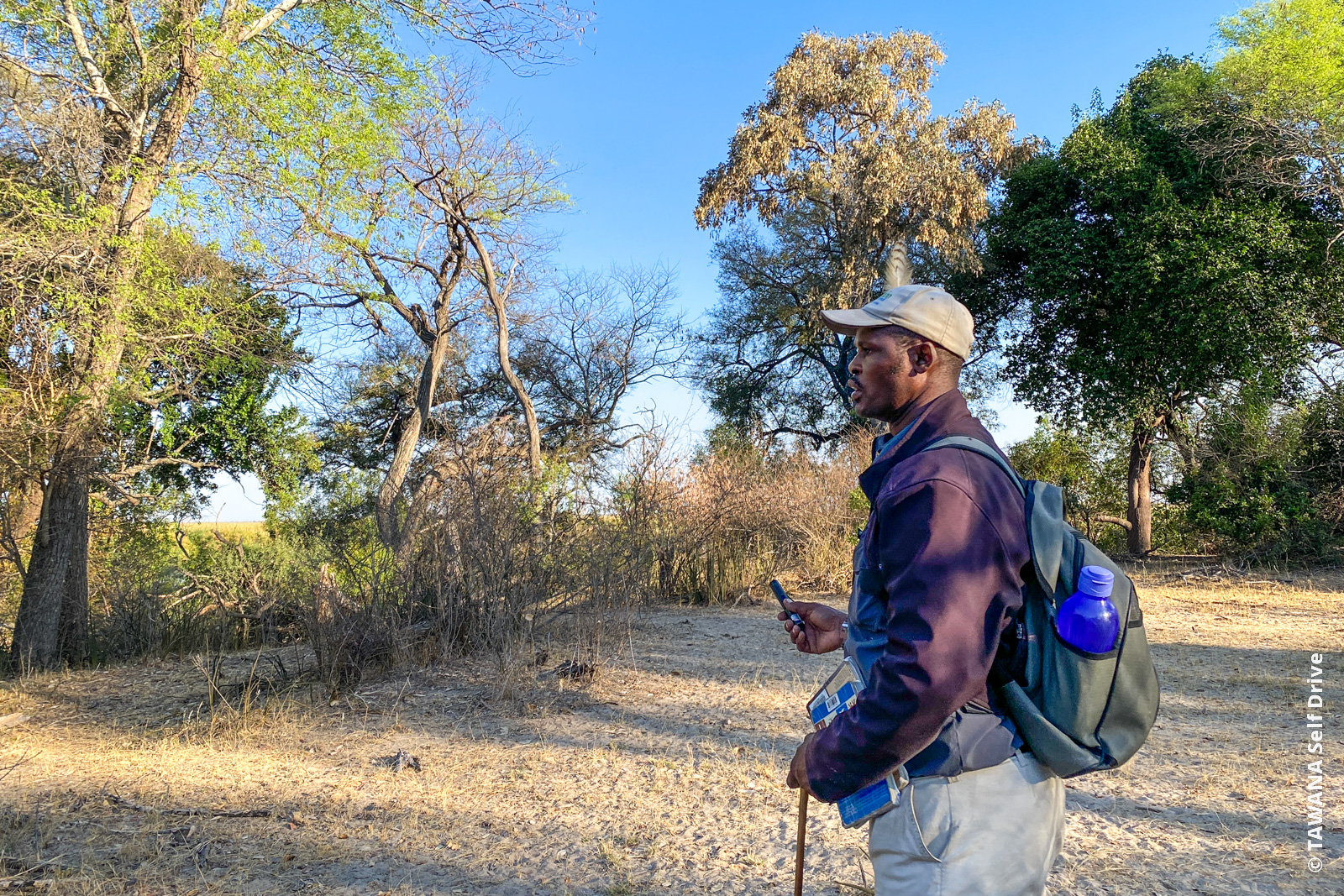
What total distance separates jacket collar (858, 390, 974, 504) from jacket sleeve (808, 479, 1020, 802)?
0.59ft

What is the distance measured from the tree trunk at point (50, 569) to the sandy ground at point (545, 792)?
4.97 ft

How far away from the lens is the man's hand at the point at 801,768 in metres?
1.69

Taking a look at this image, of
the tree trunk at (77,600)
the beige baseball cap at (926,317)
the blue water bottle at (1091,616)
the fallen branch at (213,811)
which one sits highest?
the beige baseball cap at (926,317)

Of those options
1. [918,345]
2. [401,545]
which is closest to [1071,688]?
[918,345]

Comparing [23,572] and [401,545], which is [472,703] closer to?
[401,545]

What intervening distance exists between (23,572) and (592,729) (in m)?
6.45

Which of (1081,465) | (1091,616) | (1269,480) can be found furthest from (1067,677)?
(1081,465)

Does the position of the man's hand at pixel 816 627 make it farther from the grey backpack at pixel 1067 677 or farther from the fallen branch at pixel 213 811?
the fallen branch at pixel 213 811

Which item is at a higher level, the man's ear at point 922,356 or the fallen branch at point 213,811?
the man's ear at point 922,356

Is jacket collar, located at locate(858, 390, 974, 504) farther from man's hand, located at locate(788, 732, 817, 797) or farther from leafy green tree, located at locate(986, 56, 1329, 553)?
leafy green tree, located at locate(986, 56, 1329, 553)

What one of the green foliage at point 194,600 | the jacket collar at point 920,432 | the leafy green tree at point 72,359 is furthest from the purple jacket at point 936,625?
the leafy green tree at point 72,359

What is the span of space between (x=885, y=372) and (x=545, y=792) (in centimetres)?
362

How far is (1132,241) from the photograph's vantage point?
1491 cm

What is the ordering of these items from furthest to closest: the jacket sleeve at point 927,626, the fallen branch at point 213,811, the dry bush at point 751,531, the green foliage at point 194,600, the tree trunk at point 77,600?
the dry bush at point 751,531
the tree trunk at point 77,600
the green foliage at point 194,600
the fallen branch at point 213,811
the jacket sleeve at point 927,626
